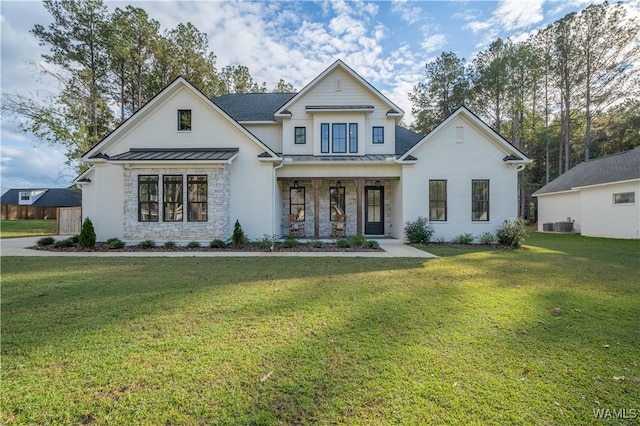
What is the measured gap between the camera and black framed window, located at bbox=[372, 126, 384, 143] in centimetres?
1441

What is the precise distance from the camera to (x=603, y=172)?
654 inches

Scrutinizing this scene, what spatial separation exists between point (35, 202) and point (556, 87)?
218 ft

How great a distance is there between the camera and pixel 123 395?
2244 millimetres

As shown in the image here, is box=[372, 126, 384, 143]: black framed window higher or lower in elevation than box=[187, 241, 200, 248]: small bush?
higher

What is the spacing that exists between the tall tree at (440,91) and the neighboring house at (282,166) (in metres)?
17.2

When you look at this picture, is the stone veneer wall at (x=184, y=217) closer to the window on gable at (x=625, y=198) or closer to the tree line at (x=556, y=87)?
A: the window on gable at (x=625, y=198)

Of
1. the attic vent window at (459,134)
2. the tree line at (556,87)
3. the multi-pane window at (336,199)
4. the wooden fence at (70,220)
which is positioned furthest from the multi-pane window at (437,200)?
the wooden fence at (70,220)

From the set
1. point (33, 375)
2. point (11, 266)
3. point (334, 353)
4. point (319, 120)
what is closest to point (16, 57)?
point (11, 266)

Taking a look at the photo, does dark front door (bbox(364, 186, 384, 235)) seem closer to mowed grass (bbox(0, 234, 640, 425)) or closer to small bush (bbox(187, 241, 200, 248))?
small bush (bbox(187, 241, 200, 248))

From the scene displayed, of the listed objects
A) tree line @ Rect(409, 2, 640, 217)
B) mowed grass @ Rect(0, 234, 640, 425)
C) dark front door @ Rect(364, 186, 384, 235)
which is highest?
tree line @ Rect(409, 2, 640, 217)

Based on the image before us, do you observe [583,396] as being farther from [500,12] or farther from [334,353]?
[500,12]

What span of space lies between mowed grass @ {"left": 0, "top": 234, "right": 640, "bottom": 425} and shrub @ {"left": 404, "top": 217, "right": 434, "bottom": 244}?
6.14 meters

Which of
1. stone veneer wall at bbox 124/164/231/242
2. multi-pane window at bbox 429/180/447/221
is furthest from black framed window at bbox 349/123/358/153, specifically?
stone veneer wall at bbox 124/164/231/242

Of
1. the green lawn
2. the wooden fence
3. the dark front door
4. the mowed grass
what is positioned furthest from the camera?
the wooden fence
